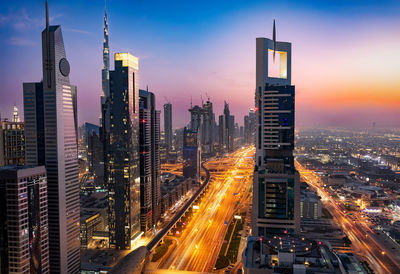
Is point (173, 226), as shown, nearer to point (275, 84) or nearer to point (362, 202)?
point (275, 84)

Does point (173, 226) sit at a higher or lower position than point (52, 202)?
A: lower

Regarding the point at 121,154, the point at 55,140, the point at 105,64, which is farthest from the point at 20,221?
the point at 105,64

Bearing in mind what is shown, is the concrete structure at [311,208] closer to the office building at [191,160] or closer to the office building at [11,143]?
the office building at [191,160]

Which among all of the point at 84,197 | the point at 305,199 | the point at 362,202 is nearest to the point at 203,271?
the point at 305,199

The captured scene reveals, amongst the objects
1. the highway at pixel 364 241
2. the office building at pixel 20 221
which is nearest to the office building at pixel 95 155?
the office building at pixel 20 221

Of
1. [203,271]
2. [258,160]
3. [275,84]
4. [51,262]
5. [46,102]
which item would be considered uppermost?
[275,84]
